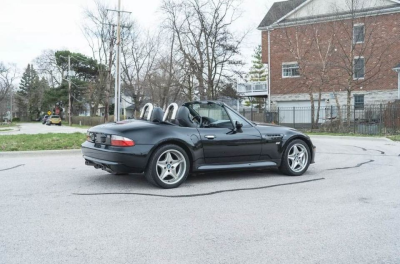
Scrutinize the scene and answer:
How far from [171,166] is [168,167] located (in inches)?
2.1

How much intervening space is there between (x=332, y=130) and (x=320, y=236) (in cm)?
2210

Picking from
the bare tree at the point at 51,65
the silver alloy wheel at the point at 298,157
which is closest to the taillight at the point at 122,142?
the silver alloy wheel at the point at 298,157

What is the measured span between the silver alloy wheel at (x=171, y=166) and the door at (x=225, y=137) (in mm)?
468

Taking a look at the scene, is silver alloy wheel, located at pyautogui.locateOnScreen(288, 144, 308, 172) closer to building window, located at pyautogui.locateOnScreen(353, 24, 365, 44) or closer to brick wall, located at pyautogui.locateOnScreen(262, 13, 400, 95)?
brick wall, located at pyautogui.locateOnScreen(262, 13, 400, 95)

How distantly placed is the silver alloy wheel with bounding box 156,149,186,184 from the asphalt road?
0.22m

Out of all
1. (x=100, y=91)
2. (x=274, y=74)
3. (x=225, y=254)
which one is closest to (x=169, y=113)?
(x=225, y=254)

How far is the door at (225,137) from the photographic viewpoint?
6.51m

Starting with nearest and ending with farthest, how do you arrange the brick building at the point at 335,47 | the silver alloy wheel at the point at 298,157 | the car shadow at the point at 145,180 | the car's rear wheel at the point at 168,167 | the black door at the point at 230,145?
the car's rear wheel at the point at 168,167 → the car shadow at the point at 145,180 → the black door at the point at 230,145 → the silver alloy wheel at the point at 298,157 → the brick building at the point at 335,47

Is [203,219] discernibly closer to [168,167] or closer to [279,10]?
[168,167]

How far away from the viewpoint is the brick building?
2872 centimetres

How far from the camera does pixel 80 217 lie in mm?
4516

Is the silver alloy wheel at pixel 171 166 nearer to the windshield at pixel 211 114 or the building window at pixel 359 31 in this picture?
the windshield at pixel 211 114

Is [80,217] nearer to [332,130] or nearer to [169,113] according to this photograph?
[169,113]

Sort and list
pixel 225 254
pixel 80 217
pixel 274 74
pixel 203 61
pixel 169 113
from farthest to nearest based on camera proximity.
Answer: pixel 274 74 < pixel 203 61 < pixel 169 113 < pixel 80 217 < pixel 225 254
